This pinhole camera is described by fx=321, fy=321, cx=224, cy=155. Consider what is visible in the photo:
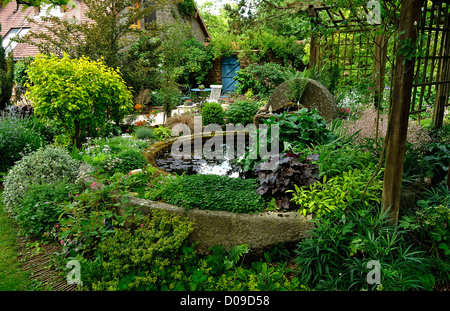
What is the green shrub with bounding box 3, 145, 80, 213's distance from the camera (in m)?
4.18

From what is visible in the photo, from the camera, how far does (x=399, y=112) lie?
9.02 ft

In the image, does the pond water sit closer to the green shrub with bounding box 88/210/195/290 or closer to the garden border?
the garden border

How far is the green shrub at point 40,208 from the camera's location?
147 inches

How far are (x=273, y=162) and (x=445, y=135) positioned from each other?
265 cm

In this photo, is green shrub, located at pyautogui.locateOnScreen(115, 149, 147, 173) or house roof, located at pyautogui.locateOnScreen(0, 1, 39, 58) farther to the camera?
house roof, located at pyautogui.locateOnScreen(0, 1, 39, 58)

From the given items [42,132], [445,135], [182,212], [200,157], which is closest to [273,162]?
[182,212]

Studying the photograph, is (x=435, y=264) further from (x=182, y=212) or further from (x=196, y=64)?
(x=196, y=64)

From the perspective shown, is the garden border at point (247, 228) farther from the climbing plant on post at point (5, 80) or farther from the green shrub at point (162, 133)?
the climbing plant on post at point (5, 80)

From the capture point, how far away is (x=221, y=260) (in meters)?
3.03

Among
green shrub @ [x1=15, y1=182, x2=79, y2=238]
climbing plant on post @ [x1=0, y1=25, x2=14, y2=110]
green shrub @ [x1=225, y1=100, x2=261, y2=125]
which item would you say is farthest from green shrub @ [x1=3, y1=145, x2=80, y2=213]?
climbing plant on post @ [x1=0, y1=25, x2=14, y2=110]

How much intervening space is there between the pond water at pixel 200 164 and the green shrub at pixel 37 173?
1393mm

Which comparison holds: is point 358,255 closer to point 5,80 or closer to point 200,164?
point 200,164

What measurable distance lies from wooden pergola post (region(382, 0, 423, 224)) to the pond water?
212cm

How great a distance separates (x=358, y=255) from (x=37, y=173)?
404 centimetres
